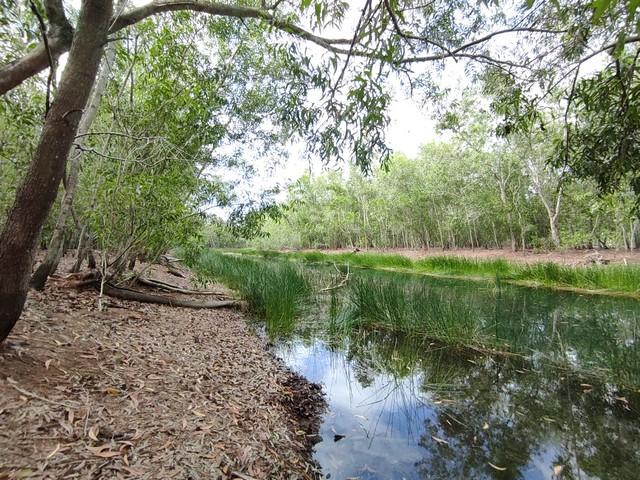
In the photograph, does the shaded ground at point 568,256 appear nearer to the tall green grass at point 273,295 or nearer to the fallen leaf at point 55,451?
the tall green grass at point 273,295

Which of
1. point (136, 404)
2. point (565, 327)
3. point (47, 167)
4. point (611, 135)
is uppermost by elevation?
point (611, 135)

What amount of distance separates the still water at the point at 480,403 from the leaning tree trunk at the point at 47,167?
2024 millimetres

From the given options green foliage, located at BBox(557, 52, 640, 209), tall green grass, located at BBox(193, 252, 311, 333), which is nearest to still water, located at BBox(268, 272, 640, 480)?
tall green grass, located at BBox(193, 252, 311, 333)

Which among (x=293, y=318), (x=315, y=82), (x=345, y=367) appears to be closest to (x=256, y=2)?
(x=315, y=82)

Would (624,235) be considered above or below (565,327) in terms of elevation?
above

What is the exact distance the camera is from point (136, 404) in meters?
1.71

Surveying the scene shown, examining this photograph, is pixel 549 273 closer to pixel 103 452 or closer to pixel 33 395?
pixel 103 452

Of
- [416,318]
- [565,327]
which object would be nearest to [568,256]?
[565,327]

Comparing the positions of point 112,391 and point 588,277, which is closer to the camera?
point 112,391

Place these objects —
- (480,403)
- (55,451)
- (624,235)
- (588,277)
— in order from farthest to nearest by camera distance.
→ (624,235)
(588,277)
(480,403)
(55,451)

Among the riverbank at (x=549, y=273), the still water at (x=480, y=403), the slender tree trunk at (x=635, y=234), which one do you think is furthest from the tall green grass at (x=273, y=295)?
the slender tree trunk at (x=635, y=234)

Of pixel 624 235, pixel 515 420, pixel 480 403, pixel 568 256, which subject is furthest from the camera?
pixel 624 235

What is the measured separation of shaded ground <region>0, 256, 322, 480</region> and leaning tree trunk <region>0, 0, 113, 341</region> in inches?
17.3

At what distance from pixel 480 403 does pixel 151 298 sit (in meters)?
4.21
